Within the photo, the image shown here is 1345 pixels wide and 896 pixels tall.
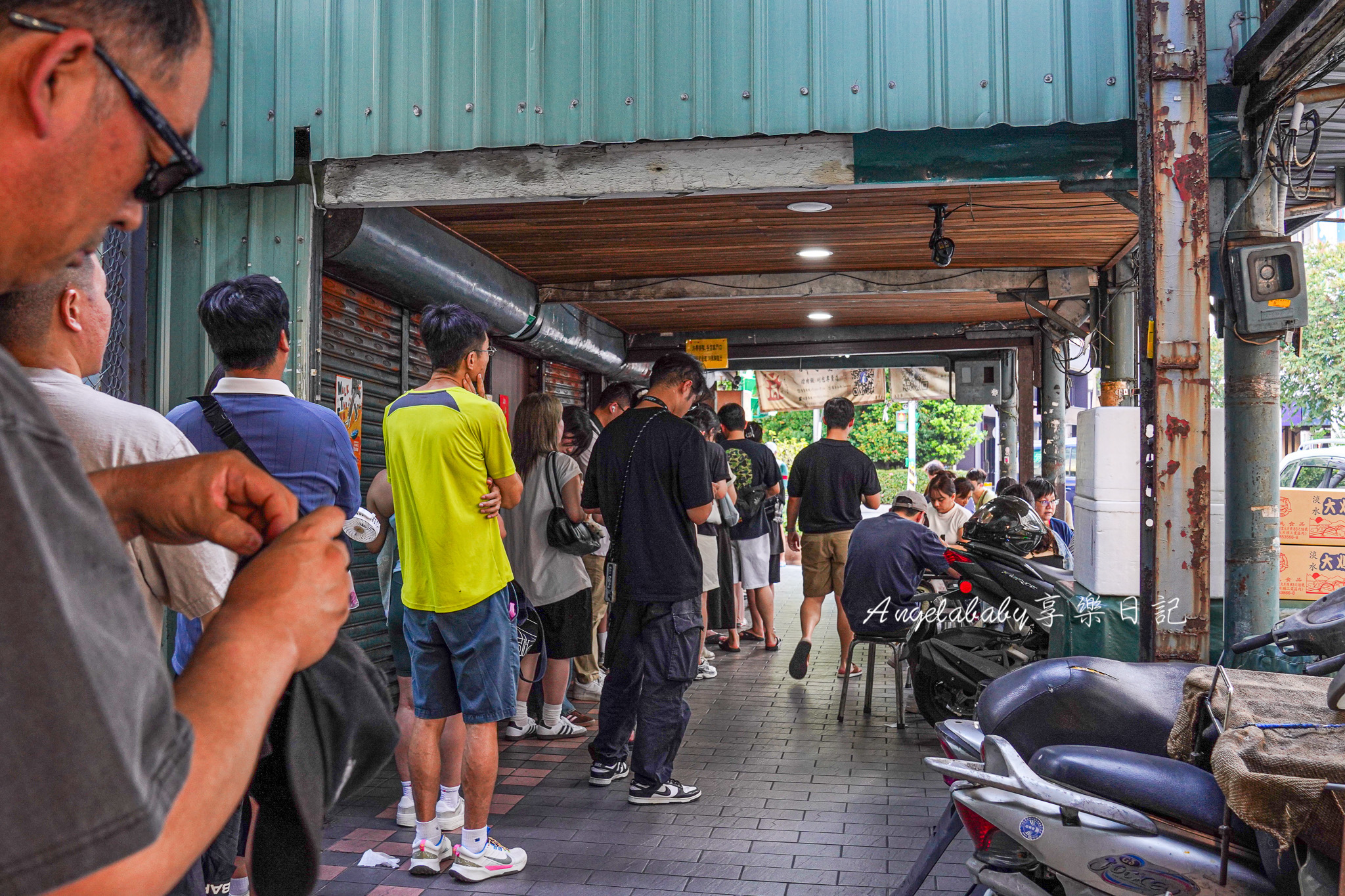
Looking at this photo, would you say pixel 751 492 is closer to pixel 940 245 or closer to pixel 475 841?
pixel 940 245

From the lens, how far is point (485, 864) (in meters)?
4.09

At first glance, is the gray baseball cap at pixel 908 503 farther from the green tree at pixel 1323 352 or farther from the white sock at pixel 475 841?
the green tree at pixel 1323 352

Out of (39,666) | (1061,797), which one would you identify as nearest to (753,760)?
(1061,797)

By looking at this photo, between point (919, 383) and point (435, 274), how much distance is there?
11793 mm

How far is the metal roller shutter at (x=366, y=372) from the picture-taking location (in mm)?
6609

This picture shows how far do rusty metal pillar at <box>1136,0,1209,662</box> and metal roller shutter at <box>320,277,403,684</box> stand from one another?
4501mm

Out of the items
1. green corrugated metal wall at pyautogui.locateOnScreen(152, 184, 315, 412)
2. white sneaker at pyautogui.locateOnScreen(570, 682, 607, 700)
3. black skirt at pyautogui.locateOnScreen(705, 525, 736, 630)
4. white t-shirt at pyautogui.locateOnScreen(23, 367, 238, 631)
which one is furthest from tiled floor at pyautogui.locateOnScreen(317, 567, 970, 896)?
green corrugated metal wall at pyautogui.locateOnScreen(152, 184, 315, 412)

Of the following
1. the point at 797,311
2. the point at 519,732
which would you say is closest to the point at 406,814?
the point at 519,732

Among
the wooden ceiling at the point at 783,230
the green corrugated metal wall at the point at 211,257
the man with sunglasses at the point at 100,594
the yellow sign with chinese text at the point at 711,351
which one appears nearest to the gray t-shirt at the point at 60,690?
the man with sunglasses at the point at 100,594

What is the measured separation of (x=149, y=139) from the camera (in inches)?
37.3

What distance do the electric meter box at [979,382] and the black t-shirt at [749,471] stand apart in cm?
625

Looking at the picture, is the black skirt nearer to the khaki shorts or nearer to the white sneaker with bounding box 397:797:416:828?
the khaki shorts

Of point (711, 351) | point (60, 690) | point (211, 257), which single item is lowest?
point (60, 690)

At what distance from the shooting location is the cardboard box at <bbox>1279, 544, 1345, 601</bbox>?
18.5 feet
